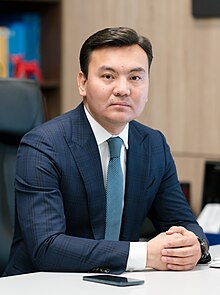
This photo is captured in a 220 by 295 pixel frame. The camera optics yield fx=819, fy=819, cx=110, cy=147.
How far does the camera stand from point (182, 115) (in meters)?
4.03

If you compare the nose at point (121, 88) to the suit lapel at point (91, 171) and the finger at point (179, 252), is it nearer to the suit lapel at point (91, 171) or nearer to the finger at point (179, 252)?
the suit lapel at point (91, 171)

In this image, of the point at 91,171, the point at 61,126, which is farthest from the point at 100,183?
the point at 61,126

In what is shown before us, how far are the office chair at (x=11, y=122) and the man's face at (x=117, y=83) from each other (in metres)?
0.46

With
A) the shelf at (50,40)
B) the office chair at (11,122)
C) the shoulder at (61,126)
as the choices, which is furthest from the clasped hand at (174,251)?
the shelf at (50,40)

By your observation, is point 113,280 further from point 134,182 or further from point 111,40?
point 111,40

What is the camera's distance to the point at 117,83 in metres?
2.26

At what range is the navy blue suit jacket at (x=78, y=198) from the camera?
2.12m

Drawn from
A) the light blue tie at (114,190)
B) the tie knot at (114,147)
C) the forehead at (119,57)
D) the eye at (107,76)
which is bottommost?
the light blue tie at (114,190)

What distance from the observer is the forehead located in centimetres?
227

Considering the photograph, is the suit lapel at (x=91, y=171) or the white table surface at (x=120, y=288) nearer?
the white table surface at (x=120, y=288)

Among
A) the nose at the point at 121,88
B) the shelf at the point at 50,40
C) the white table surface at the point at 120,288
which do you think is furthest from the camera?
the shelf at the point at 50,40

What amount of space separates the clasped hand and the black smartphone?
0.17 m

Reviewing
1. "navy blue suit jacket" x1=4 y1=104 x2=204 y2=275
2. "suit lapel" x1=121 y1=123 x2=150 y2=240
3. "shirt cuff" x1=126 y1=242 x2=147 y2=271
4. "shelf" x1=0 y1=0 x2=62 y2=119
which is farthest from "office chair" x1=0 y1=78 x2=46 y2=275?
"shelf" x1=0 y1=0 x2=62 y2=119

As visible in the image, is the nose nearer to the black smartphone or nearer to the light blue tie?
the light blue tie
